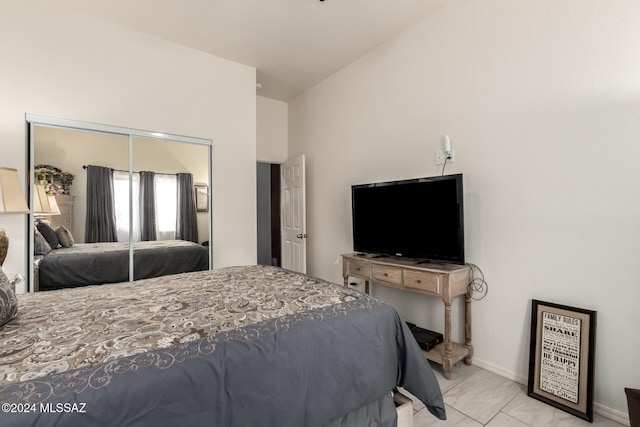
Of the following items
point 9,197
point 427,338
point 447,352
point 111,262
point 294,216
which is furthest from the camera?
point 294,216

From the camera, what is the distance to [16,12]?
8.25 ft

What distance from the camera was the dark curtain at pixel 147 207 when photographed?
119 inches

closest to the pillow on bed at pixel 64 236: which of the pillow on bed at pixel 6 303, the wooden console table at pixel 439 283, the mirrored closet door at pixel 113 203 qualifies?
the mirrored closet door at pixel 113 203

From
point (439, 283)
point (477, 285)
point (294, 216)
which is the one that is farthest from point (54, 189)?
point (477, 285)

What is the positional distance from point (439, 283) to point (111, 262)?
288 centimetres

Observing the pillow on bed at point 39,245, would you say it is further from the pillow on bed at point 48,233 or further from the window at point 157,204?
the window at point 157,204

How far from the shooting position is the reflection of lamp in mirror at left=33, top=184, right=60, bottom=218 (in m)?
2.54

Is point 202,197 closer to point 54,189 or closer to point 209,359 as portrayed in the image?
point 54,189

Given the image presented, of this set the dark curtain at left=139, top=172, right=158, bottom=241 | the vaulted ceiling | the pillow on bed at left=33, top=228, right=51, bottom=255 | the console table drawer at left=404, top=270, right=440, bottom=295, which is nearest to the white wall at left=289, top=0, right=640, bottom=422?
the vaulted ceiling

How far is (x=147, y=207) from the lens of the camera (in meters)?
3.06

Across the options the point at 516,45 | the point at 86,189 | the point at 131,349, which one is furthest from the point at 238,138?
the point at 131,349

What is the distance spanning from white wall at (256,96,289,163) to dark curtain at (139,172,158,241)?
182 centimetres

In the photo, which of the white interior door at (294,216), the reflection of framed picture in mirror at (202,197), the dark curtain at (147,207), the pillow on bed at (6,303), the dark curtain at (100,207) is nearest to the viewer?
the pillow on bed at (6,303)

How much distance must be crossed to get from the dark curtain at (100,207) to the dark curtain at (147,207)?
0.23m
